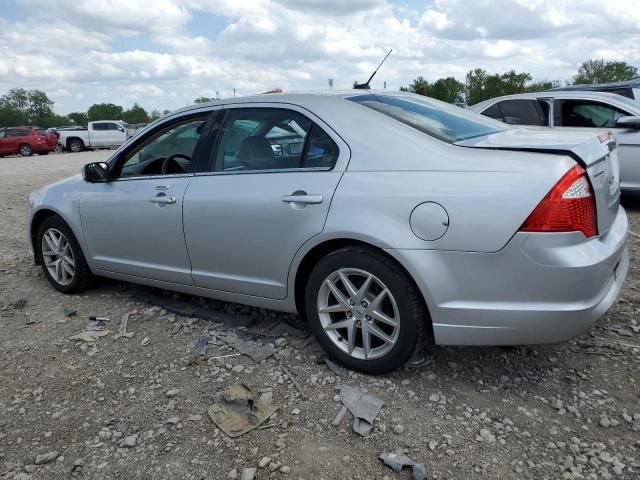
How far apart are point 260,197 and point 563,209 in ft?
5.22

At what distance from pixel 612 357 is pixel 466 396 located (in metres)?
0.93

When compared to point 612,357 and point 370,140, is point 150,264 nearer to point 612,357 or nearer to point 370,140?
point 370,140

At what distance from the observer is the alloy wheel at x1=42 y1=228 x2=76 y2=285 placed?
4.49 meters

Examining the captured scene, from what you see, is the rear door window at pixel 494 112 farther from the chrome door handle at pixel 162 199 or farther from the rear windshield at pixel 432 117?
the chrome door handle at pixel 162 199

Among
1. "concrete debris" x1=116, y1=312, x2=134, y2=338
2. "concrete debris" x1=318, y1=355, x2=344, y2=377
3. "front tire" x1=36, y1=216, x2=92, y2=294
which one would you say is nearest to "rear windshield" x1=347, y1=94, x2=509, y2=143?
"concrete debris" x1=318, y1=355, x2=344, y2=377

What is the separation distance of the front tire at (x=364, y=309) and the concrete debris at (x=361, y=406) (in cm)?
17

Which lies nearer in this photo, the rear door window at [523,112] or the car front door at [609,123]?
the car front door at [609,123]

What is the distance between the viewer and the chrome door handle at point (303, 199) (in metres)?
2.92

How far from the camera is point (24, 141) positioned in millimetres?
28094

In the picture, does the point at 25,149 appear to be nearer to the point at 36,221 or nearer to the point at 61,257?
the point at 36,221

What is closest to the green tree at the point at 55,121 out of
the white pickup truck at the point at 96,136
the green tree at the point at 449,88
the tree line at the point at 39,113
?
the tree line at the point at 39,113

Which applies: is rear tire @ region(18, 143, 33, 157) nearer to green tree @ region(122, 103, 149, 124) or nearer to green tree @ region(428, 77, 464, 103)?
green tree @ region(428, 77, 464, 103)

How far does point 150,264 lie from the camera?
3859mm

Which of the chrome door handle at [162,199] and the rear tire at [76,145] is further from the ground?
the chrome door handle at [162,199]
